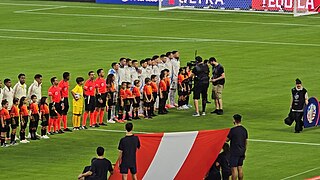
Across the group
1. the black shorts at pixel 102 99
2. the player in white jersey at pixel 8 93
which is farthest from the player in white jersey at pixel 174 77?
the player in white jersey at pixel 8 93

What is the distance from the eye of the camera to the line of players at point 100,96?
37.0 meters

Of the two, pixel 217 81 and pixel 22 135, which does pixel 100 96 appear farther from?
pixel 217 81

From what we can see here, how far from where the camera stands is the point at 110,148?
120 feet

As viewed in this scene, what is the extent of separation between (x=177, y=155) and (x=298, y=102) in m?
10.4

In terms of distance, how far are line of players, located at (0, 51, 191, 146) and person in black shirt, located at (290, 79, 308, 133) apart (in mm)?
5505

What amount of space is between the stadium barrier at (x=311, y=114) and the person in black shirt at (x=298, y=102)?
196 mm

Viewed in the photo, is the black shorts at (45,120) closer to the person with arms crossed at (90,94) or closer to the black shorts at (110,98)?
the person with arms crossed at (90,94)

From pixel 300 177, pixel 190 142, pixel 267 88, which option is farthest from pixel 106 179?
pixel 267 88

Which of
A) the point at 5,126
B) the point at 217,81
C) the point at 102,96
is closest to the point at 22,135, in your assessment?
the point at 5,126

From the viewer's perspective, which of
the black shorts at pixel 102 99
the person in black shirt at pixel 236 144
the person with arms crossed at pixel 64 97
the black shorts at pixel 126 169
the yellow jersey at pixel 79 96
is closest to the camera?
the black shorts at pixel 126 169

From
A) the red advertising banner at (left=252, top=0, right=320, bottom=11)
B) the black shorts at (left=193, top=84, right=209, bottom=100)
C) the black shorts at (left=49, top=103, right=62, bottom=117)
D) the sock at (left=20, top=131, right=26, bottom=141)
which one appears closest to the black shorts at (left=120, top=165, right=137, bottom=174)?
the sock at (left=20, top=131, right=26, bottom=141)

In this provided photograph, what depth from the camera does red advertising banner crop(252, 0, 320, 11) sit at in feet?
243

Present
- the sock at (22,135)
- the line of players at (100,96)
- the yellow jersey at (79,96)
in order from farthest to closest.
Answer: the yellow jersey at (79,96) → the sock at (22,135) → the line of players at (100,96)

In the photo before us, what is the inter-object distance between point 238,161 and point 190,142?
4.71 feet
